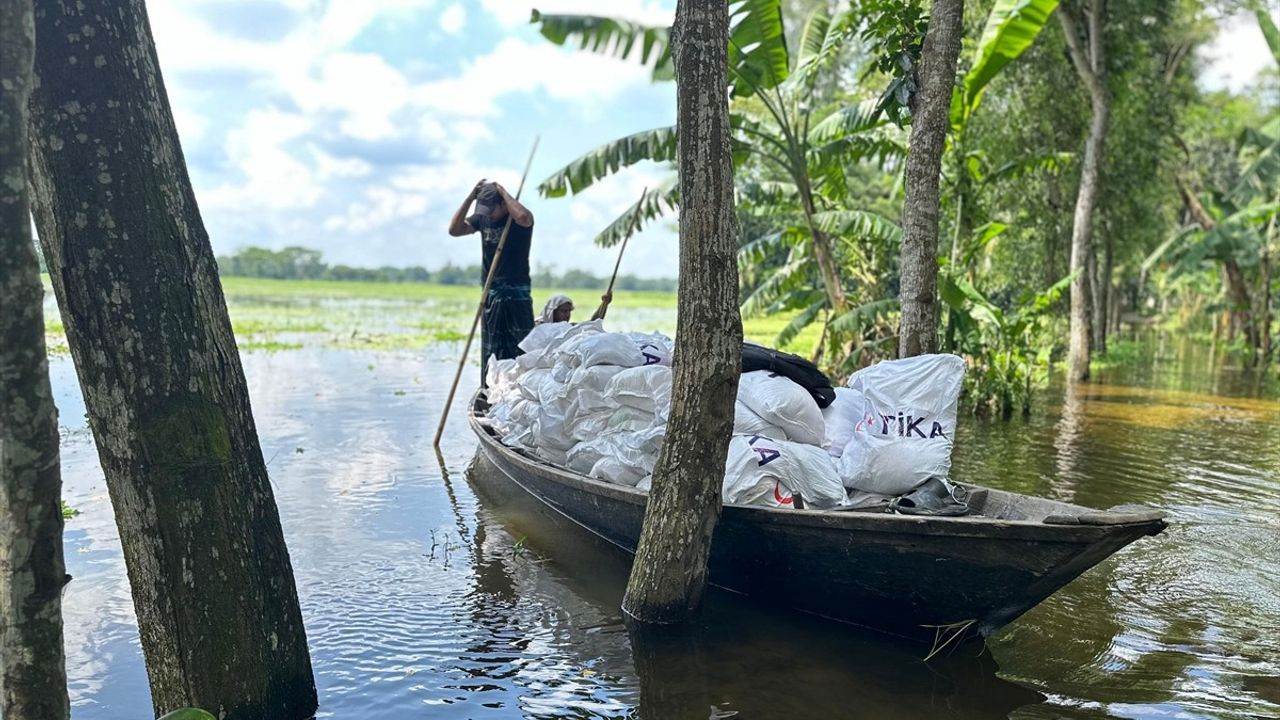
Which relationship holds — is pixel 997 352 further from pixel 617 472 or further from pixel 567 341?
pixel 617 472

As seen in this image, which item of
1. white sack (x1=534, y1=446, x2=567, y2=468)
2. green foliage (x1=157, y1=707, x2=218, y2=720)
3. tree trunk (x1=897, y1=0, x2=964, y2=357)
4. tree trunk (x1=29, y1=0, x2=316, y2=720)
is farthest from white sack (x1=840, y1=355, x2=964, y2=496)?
green foliage (x1=157, y1=707, x2=218, y2=720)

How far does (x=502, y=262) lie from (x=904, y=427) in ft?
15.9

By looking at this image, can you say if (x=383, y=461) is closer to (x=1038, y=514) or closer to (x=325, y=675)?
(x=325, y=675)

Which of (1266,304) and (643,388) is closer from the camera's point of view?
(643,388)

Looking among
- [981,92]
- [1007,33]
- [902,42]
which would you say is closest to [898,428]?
[902,42]

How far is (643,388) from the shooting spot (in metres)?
5.54

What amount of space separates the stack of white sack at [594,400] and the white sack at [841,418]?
923mm

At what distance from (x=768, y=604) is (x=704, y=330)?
1.55m

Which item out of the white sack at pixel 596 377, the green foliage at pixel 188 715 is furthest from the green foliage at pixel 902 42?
the green foliage at pixel 188 715

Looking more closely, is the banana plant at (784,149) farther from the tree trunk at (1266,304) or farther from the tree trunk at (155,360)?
the tree trunk at (1266,304)

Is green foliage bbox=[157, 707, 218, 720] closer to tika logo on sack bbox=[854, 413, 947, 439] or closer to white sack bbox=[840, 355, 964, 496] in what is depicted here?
white sack bbox=[840, 355, 964, 496]

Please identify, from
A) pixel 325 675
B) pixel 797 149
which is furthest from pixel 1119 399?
pixel 325 675

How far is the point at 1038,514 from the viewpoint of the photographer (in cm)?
418

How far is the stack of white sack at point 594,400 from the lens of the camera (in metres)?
5.37
